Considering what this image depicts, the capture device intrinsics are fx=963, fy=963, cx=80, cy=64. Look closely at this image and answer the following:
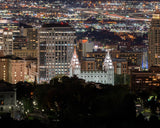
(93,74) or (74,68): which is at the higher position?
(74,68)

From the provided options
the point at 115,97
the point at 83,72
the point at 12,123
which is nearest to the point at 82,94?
the point at 12,123

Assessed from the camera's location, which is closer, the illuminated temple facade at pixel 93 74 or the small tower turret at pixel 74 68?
the illuminated temple facade at pixel 93 74

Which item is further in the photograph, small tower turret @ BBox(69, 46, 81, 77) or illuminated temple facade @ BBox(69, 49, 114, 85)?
small tower turret @ BBox(69, 46, 81, 77)

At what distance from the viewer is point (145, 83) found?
631ft

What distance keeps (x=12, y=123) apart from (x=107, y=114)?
47.7 ft

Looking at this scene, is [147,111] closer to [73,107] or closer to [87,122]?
[73,107]

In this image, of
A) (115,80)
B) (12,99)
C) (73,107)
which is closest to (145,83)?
(115,80)

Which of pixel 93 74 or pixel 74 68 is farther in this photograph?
pixel 93 74

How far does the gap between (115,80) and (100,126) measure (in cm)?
11446

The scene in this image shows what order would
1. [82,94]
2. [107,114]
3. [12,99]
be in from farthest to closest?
[12,99]
[82,94]
[107,114]

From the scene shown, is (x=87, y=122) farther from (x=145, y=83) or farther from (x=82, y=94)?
(x=145, y=83)

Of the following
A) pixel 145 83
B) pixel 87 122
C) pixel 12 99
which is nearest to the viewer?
pixel 87 122

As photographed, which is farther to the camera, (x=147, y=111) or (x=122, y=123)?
(x=147, y=111)

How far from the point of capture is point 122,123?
81812mm
